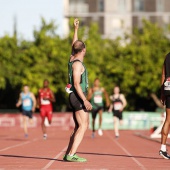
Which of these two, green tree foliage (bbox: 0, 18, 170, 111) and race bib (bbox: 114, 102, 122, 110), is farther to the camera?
green tree foliage (bbox: 0, 18, 170, 111)

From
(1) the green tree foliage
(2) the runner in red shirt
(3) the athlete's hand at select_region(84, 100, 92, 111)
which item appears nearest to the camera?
(3) the athlete's hand at select_region(84, 100, 92, 111)

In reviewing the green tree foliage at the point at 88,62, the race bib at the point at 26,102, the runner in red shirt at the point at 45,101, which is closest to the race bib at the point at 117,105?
the race bib at the point at 26,102

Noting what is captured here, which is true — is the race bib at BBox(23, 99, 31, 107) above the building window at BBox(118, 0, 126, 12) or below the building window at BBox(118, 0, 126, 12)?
below

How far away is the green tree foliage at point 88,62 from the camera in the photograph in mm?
68125

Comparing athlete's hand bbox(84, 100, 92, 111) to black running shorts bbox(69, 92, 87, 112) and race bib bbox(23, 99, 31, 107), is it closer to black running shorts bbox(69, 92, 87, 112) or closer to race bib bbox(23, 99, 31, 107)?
black running shorts bbox(69, 92, 87, 112)

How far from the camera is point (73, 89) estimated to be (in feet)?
42.5

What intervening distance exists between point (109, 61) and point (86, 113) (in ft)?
189

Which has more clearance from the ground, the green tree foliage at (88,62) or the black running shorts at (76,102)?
the black running shorts at (76,102)

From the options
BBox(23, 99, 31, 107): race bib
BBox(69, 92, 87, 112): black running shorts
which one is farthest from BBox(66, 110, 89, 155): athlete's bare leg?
BBox(23, 99, 31, 107): race bib

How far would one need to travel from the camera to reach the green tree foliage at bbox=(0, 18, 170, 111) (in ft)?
224

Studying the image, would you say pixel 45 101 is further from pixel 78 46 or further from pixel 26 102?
pixel 78 46

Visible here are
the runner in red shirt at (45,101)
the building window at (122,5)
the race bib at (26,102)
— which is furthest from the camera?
the building window at (122,5)

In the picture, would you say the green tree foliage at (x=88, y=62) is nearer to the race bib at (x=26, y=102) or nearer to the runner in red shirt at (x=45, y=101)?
the race bib at (x=26, y=102)


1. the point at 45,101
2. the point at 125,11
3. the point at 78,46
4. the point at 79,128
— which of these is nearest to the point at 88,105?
the point at 79,128
